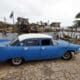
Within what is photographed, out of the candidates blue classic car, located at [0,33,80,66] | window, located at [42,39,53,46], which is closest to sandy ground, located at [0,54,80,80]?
blue classic car, located at [0,33,80,66]

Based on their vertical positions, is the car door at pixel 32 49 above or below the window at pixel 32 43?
below

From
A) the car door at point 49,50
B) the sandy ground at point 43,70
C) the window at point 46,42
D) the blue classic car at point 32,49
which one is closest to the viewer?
the sandy ground at point 43,70

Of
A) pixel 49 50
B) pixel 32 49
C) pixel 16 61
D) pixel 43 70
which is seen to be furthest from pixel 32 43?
pixel 43 70

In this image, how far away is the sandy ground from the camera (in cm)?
506

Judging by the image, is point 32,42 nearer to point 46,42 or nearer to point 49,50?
point 46,42

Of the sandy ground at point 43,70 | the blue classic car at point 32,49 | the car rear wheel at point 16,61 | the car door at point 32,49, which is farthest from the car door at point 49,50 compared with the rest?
the car rear wheel at point 16,61

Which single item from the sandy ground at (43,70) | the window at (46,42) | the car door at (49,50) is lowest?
the sandy ground at (43,70)

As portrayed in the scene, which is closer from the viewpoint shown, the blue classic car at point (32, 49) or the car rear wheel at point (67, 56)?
the blue classic car at point (32, 49)

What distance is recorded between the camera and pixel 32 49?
6039mm

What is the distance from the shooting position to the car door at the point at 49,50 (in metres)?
6.25

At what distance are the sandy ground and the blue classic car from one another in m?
0.32

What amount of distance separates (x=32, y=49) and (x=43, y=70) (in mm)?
1088

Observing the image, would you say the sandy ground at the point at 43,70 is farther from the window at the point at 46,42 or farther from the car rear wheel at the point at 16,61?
the window at the point at 46,42

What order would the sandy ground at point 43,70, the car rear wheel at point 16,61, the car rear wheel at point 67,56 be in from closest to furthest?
the sandy ground at point 43,70, the car rear wheel at point 16,61, the car rear wheel at point 67,56
